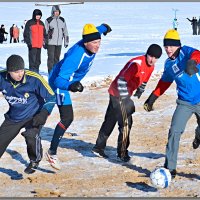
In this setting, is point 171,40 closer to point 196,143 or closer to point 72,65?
point 72,65

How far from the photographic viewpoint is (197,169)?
25.5ft

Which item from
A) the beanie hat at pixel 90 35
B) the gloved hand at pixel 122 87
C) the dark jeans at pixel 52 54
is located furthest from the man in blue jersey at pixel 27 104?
the dark jeans at pixel 52 54

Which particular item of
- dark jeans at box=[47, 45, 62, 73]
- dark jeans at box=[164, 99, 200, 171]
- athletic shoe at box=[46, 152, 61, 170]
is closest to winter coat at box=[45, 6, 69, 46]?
dark jeans at box=[47, 45, 62, 73]

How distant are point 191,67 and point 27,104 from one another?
210 cm

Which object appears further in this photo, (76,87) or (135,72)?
(135,72)

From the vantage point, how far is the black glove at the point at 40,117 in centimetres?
708

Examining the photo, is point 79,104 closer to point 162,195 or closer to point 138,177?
point 138,177

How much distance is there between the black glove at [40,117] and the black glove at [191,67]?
1796mm

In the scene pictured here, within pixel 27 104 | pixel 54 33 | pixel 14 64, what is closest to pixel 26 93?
pixel 27 104

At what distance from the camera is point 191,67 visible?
22.1 feet

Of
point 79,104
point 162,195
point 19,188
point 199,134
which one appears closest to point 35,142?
point 19,188

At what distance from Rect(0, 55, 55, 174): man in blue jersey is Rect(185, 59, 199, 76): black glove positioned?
1.70 metres

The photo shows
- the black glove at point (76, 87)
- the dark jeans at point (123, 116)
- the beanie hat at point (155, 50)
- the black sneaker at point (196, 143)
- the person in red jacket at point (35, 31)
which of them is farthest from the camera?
the person in red jacket at point (35, 31)

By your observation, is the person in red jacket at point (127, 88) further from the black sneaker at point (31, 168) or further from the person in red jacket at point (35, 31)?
the person in red jacket at point (35, 31)
